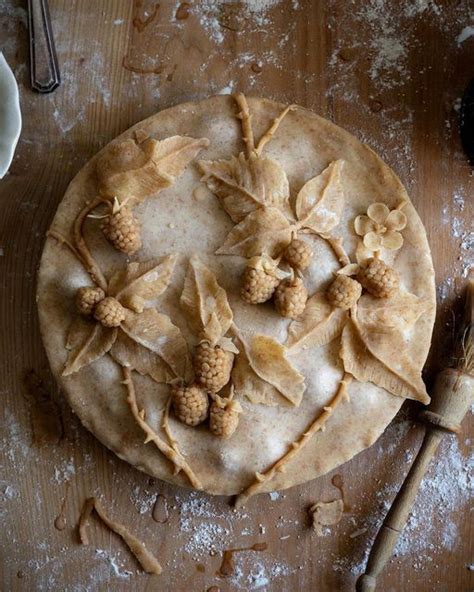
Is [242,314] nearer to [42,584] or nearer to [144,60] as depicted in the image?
[144,60]

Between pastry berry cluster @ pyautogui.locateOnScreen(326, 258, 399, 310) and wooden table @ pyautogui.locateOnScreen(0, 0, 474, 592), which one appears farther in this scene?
wooden table @ pyautogui.locateOnScreen(0, 0, 474, 592)

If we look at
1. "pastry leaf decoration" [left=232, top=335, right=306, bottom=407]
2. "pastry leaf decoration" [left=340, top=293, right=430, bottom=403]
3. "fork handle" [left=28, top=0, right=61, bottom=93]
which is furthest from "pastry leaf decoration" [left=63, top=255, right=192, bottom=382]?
"fork handle" [left=28, top=0, right=61, bottom=93]

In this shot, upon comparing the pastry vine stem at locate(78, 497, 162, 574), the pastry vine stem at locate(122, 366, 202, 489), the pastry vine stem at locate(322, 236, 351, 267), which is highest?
the pastry vine stem at locate(322, 236, 351, 267)

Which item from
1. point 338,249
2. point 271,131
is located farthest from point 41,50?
point 338,249

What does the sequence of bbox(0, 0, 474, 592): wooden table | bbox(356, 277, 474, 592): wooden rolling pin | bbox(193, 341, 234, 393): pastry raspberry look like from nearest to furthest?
Result: bbox(193, 341, 234, 393): pastry raspberry < bbox(356, 277, 474, 592): wooden rolling pin < bbox(0, 0, 474, 592): wooden table

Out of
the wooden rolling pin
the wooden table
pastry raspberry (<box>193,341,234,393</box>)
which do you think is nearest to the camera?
pastry raspberry (<box>193,341,234,393</box>)

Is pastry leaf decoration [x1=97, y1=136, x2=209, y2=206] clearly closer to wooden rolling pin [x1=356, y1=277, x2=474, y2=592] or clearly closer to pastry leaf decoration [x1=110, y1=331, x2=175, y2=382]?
pastry leaf decoration [x1=110, y1=331, x2=175, y2=382]

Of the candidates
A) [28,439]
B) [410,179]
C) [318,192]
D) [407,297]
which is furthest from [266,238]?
[28,439]

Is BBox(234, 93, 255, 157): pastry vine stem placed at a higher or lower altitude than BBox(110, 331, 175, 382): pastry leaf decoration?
higher

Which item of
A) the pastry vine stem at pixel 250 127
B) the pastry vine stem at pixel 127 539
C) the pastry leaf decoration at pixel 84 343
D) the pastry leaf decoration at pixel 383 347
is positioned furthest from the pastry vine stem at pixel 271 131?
the pastry vine stem at pixel 127 539
